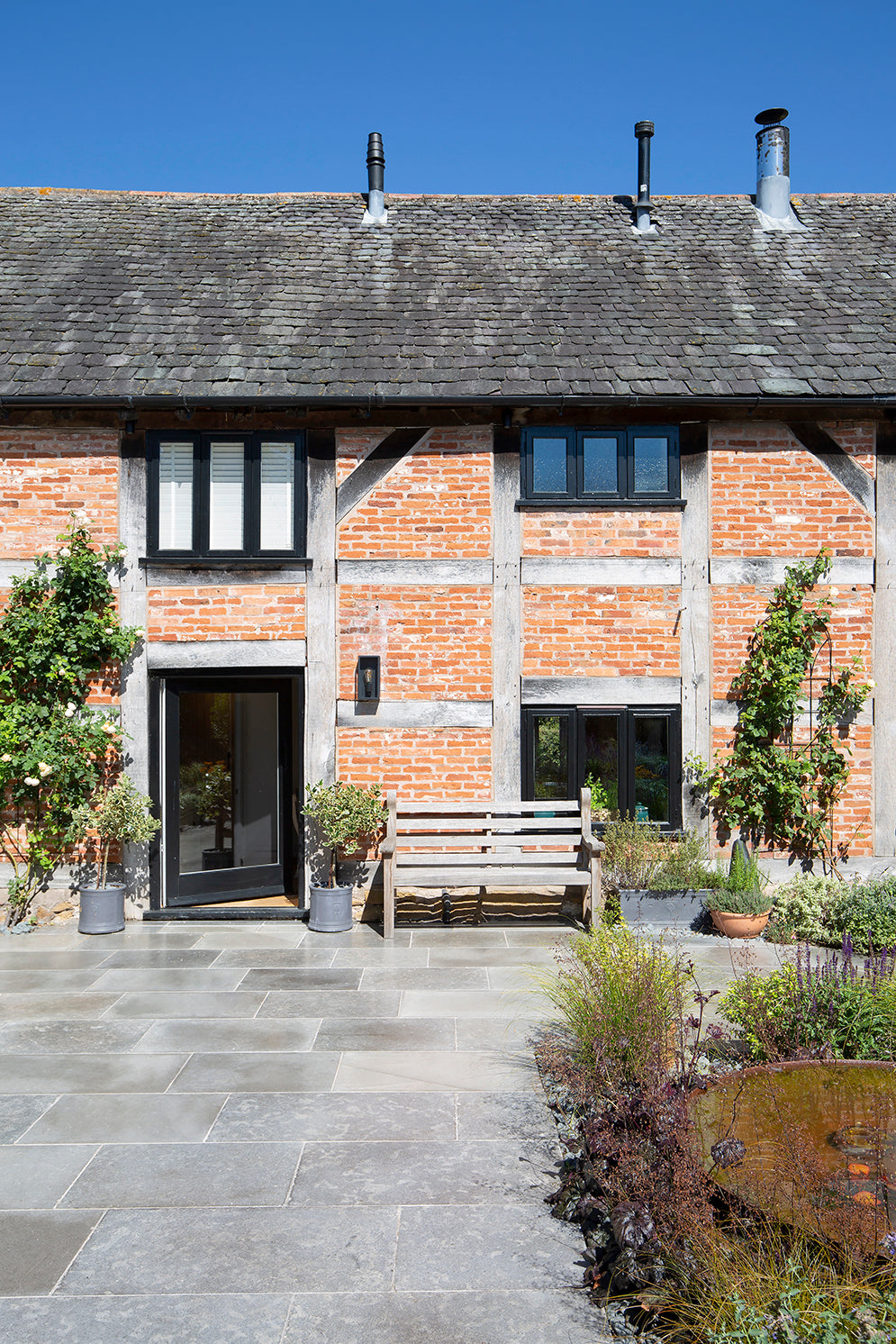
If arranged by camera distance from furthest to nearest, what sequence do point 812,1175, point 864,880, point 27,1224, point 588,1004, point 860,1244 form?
point 864,880 < point 588,1004 < point 27,1224 < point 812,1175 < point 860,1244

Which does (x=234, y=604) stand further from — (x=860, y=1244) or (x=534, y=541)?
(x=860, y=1244)

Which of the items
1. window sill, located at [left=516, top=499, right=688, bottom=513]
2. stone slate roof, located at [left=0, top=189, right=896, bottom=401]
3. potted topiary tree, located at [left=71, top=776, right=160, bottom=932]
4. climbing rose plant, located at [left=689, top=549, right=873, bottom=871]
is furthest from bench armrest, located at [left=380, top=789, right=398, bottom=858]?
stone slate roof, located at [left=0, top=189, right=896, bottom=401]

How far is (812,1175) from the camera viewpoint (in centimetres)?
349

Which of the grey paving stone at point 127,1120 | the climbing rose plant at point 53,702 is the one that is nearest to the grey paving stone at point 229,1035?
the grey paving stone at point 127,1120

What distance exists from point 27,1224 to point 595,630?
20.9ft

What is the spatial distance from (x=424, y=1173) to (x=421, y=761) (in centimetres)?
475

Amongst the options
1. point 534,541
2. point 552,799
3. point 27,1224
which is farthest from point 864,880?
point 27,1224

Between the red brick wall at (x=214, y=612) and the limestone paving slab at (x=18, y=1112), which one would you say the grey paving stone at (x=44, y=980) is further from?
the red brick wall at (x=214, y=612)

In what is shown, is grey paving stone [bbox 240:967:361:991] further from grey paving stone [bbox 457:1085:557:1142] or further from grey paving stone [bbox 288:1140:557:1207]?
grey paving stone [bbox 288:1140:557:1207]

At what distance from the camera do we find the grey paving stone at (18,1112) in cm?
Result: 480

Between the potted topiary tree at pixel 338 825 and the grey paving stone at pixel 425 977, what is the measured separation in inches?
43.9

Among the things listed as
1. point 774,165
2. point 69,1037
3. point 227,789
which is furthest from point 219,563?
point 774,165

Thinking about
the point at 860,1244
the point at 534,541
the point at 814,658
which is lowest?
the point at 860,1244

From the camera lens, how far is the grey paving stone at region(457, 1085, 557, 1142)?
15.6 feet
